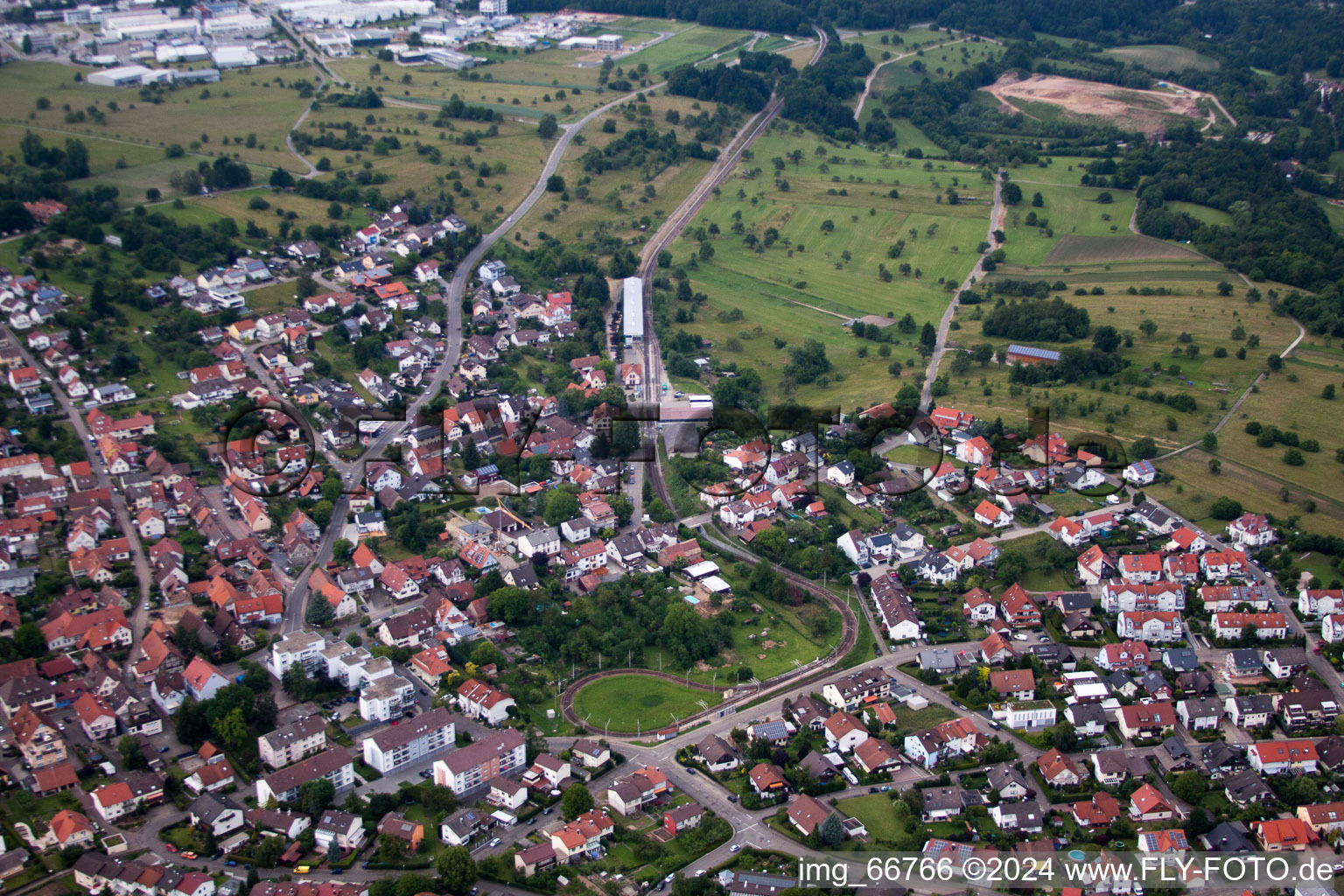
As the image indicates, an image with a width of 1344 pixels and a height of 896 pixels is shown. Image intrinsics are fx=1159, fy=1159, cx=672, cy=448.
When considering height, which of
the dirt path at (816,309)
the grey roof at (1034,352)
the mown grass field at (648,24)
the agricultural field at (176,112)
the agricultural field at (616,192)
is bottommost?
the dirt path at (816,309)

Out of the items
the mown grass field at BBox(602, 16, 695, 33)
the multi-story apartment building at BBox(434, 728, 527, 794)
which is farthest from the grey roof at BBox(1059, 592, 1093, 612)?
the mown grass field at BBox(602, 16, 695, 33)

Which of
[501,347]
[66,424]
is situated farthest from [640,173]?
[66,424]

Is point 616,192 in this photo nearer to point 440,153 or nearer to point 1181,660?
point 440,153

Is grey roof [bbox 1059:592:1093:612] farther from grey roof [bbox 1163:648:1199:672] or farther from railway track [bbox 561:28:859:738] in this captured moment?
railway track [bbox 561:28:859:738]

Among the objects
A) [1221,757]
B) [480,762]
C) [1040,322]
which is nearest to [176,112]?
[1040,322]

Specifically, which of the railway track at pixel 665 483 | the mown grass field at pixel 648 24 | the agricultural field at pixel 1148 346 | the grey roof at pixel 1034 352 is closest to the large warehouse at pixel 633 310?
the railway track at pixel 665 483

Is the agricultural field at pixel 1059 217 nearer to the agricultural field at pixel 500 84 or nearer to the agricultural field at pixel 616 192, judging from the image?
the agricultural field at pixel 616 192

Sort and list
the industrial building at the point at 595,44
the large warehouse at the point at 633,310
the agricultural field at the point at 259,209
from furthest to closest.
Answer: the industrial building at the point at 595,44, the agricultural field at the point at 259,209, the large warehouse at the point at 633,310
